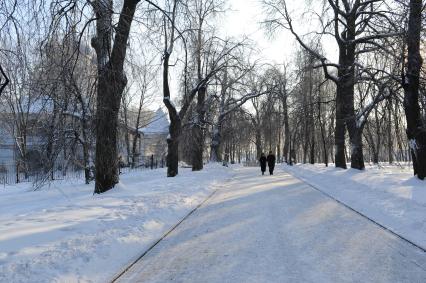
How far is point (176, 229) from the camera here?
36.0ft

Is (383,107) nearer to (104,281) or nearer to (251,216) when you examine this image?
(251,216)

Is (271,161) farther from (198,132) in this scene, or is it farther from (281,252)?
(281,252)

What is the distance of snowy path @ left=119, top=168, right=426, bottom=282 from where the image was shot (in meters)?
6.69

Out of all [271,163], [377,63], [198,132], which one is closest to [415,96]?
[377,63]

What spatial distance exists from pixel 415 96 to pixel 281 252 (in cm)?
1231

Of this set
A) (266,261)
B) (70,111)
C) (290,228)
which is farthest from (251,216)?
(70,111)

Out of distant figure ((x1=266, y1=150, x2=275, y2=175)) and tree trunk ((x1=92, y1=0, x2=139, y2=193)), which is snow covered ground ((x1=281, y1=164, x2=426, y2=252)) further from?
distant figure ((x1=266, y1=150, x2=275, y2=175))

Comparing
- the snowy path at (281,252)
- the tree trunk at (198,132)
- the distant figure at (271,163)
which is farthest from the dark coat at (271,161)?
the snowy path at (281,252)

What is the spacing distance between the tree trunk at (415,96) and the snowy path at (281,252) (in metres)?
6.44

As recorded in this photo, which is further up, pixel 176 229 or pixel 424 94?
pixel 424 94

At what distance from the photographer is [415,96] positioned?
18047 millimetres

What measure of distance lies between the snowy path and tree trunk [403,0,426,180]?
6443 millimetres

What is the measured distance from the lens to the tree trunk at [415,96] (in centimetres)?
1694

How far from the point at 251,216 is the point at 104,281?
6263mm
